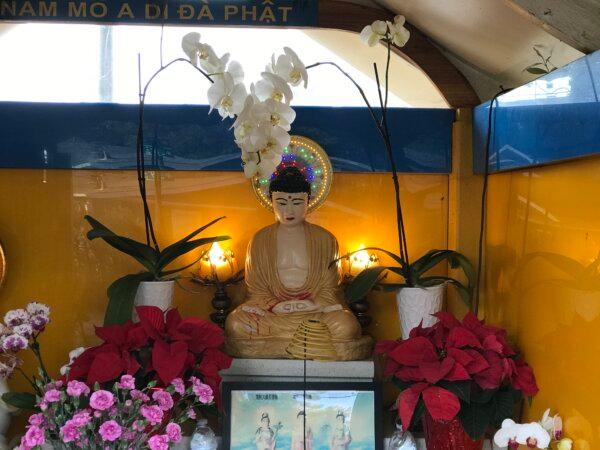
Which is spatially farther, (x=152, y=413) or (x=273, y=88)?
(x=152, y=413)

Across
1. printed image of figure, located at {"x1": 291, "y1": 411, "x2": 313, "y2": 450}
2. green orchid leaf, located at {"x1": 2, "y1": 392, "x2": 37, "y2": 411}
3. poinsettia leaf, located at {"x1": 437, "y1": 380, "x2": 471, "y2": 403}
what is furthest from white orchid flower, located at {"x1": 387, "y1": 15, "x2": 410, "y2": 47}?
green orchid leaf, located at {"x1": 2, "y1": 392, "x2": 37, "y2": 411}

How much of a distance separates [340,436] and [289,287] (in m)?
0.74

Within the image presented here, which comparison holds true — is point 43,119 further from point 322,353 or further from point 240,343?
point 322,353

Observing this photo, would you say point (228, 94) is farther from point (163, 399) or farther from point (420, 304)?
point (420, 304)

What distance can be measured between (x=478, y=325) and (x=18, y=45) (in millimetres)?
2331

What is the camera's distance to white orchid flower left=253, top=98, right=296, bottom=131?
6.86ft

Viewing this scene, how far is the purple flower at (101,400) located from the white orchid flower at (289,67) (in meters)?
1.03

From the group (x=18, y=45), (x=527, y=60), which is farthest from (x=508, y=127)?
(x=18, y=45)

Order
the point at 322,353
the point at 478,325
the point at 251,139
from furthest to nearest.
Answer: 1. the point at 322,353
2. the point at 478,325
3. the point at 251,139

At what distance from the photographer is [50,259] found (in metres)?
3.54

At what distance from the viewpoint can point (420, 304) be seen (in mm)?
3168

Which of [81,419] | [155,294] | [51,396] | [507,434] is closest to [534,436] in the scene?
[507,434]

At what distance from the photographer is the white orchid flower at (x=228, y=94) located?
2.10 m

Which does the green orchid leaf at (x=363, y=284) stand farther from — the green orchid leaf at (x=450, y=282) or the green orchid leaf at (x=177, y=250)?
the green orchid leaf at (x=177, y=250)
